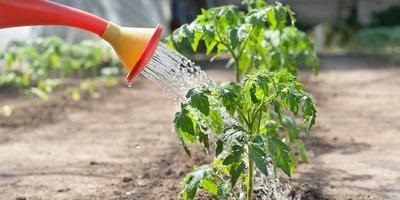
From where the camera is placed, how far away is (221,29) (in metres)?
3.96

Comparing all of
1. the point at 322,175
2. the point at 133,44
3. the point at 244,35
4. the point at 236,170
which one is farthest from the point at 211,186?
the point at 322,175

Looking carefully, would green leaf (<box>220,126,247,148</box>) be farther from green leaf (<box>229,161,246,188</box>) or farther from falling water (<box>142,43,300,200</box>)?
falling water (<box>142,43,300,200</box>)

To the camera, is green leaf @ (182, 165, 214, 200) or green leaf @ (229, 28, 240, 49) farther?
green leaf @ (229, 28, 240, 49)

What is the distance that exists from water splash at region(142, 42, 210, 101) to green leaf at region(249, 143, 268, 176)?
497 mm

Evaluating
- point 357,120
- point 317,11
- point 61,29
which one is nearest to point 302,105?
point 357,120

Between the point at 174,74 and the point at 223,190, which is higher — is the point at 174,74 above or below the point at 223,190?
above

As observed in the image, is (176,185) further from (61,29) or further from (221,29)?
(61,29)

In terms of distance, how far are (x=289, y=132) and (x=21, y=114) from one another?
12.8 ft

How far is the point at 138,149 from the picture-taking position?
5.79 meters

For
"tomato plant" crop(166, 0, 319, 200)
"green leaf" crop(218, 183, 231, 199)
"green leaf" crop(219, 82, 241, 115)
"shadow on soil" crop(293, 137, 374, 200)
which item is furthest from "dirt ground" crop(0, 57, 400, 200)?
"green leaf" crop(219, 82, 241, 115)

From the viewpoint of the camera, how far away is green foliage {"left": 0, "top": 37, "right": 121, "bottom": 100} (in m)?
9.05

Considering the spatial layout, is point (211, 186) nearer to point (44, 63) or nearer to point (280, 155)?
point (280, 155)

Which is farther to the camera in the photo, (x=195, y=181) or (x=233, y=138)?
(x=195, y=181)

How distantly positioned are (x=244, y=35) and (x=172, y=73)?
743 mm
